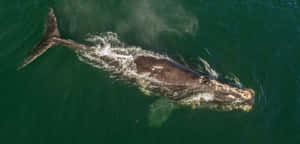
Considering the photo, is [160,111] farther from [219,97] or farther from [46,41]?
[46,41]

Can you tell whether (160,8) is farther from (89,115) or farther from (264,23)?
(89,115)

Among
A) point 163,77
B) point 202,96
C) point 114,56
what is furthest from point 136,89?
point 202,96

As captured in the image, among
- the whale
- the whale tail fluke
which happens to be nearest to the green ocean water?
the whale tail fluke

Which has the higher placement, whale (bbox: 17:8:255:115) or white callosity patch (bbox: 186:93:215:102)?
whale (bbox: 17:8:255:115)

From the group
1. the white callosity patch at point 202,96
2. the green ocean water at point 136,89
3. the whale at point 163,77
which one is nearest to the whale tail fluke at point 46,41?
the whale at point 163,77

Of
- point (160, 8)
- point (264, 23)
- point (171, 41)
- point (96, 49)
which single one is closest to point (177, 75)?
point (171, 41)

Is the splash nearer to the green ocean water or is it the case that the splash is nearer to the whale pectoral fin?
the green ocean water
